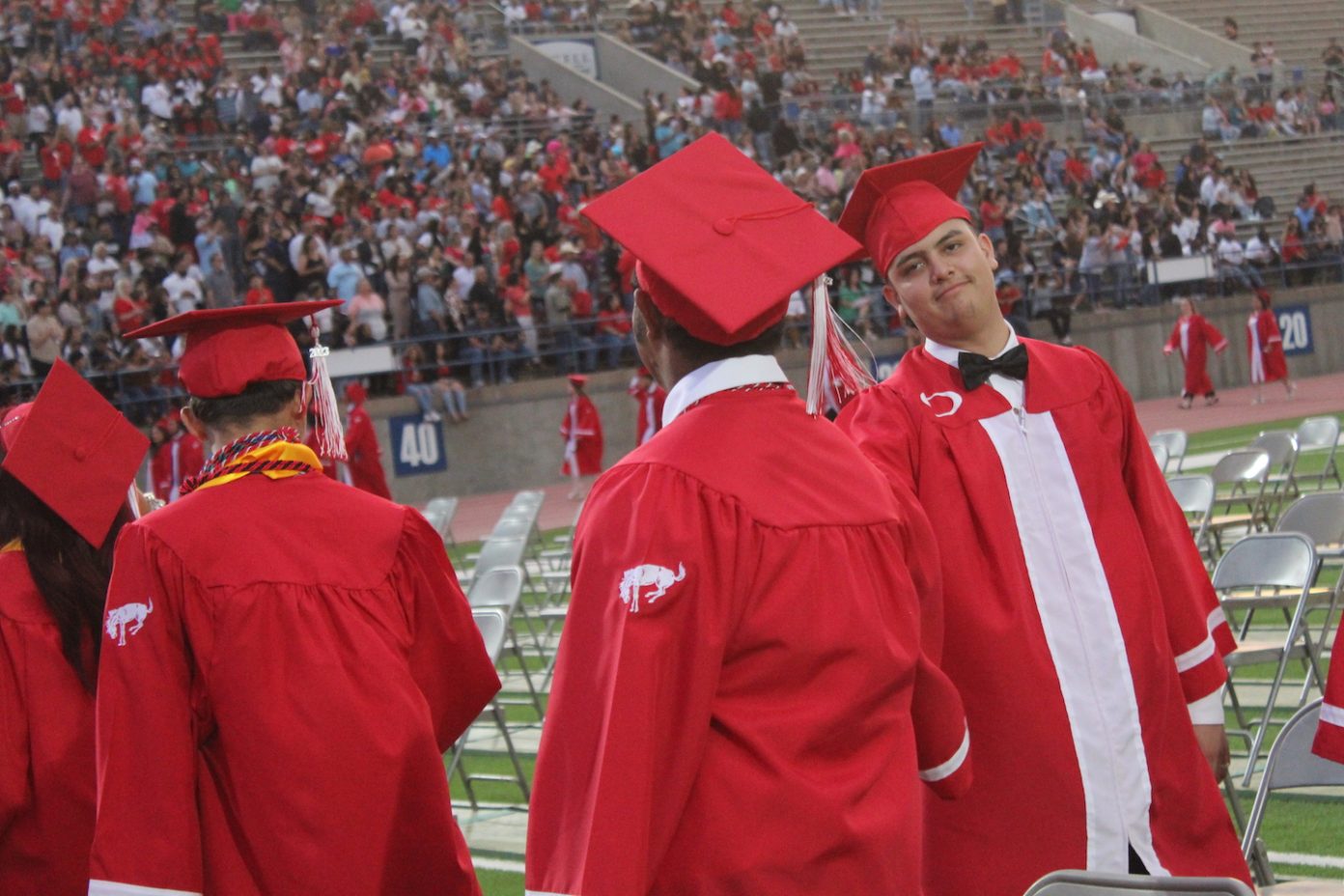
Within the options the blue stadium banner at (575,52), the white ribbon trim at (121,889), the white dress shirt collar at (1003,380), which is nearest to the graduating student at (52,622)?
the white ribbon trim at (121,889)

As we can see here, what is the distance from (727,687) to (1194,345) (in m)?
22.3

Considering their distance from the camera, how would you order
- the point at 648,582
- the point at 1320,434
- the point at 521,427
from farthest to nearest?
the point at 521,427 < the point at 1320,434 < the point at 648,582

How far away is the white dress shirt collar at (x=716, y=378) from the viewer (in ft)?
8.72

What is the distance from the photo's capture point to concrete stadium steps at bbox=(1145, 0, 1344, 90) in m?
39.5

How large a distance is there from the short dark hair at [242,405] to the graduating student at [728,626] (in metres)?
1.01

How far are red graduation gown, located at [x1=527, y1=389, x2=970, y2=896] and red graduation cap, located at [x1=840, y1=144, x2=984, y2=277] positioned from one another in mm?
1192

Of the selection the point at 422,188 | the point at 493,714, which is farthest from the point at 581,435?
the point at 493,714

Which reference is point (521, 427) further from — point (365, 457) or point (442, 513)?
point (442, 513)

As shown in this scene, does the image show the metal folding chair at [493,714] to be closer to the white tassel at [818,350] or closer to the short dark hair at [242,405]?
the short dark hair at [242,405]

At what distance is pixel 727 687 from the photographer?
2504 mm

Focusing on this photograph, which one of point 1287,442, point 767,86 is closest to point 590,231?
point 767,86

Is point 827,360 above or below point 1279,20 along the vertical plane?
above

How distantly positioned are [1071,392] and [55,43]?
75.4ft

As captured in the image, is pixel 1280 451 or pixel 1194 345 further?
pixel 1194 345
